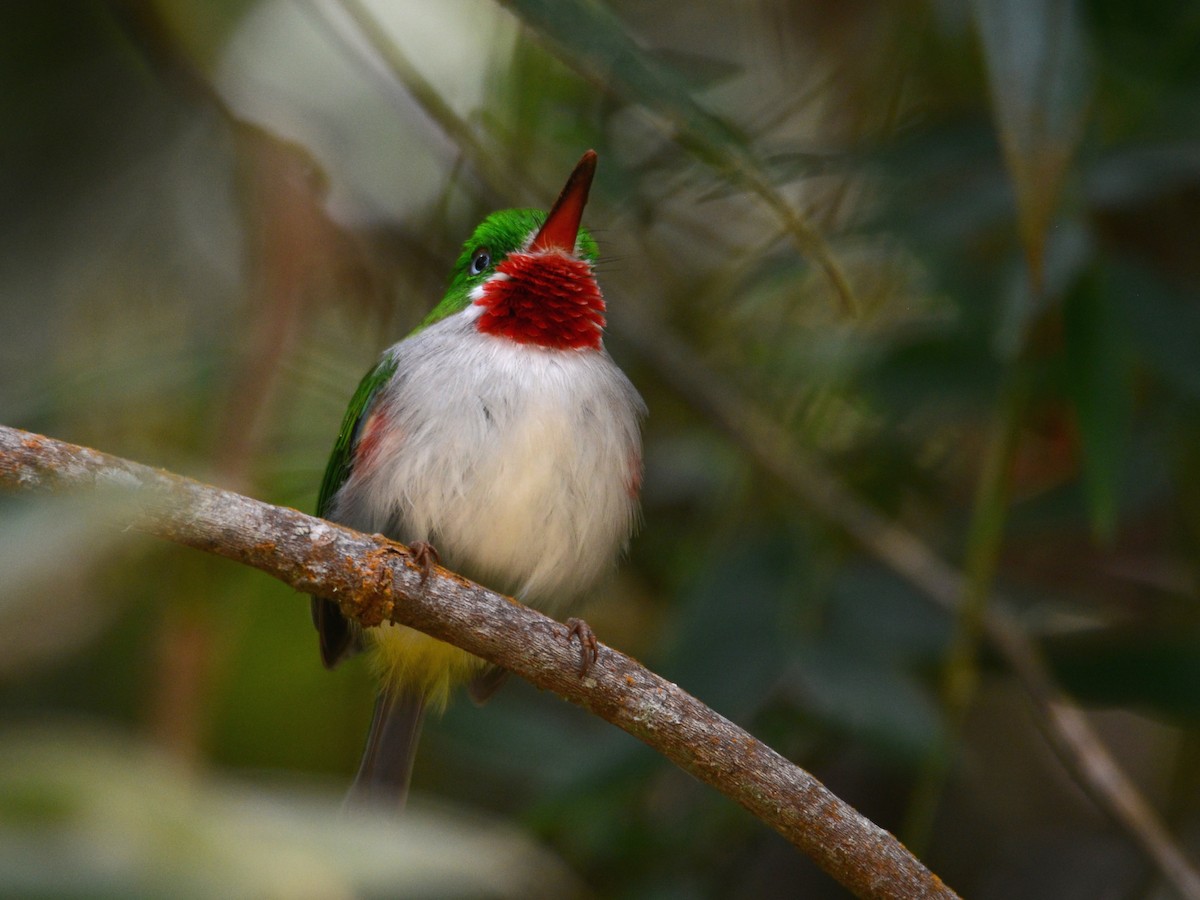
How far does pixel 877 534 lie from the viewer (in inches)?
161

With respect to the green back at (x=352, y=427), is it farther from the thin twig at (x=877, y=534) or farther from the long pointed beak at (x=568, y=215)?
the thin twig at (x=877, y=534)

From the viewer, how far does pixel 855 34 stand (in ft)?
14.9

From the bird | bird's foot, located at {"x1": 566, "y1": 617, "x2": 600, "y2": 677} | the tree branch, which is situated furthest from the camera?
the bird

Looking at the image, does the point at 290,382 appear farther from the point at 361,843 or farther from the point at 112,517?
the point at 361,843

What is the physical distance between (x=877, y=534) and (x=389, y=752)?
5.17 ft

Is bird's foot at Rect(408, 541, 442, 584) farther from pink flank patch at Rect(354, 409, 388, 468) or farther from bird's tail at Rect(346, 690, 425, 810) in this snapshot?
bird's tail at Rect(346, 690, 425, 810)

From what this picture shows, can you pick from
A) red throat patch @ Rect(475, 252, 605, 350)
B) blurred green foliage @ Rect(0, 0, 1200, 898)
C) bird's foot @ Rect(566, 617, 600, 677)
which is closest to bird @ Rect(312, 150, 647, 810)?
red throat patch @ Rect(475, 252, 605, 350)

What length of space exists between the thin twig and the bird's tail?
4.21 feet

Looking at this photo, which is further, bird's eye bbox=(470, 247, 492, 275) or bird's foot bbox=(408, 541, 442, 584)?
bird's eye bbox=(470, 247, 492, 275)

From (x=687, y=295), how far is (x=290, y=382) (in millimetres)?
1471

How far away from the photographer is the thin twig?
340 centimetres

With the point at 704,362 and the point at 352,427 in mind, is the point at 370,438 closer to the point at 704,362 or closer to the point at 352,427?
the point at 352,427

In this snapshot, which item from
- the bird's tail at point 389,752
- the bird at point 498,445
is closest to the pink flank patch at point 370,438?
the bird at point 498,445

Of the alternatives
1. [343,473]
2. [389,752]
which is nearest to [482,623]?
[343,473]
